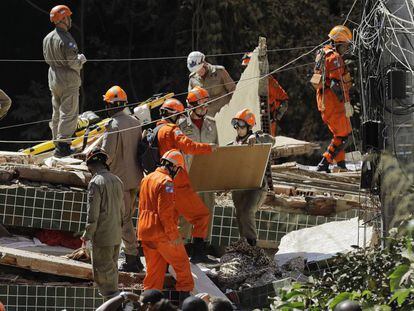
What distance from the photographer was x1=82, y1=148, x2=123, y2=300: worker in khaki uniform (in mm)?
13539

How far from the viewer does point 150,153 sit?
14.9 meters

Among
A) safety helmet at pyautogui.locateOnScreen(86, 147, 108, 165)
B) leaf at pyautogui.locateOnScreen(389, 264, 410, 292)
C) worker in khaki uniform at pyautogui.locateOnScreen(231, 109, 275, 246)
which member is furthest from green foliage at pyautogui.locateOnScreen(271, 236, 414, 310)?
worker in khaki uniform at pyautogui.locateOnScreen(231, 109, 275, 246)

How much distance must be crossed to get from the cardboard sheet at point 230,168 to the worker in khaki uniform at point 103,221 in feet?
6.55

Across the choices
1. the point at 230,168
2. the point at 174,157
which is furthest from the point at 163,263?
the point at 230,168

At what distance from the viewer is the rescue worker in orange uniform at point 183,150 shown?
14.8 metres

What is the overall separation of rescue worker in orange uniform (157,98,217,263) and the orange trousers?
768 millimetres

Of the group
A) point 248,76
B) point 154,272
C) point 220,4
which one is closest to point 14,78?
point 220,4

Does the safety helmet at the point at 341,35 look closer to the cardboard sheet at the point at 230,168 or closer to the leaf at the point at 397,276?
the cardboard sheet at the point at 230,168

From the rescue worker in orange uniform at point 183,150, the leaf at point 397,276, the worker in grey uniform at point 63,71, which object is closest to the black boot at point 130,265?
the rescue worker in orange uniform at point 183,150

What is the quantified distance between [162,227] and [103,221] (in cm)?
71

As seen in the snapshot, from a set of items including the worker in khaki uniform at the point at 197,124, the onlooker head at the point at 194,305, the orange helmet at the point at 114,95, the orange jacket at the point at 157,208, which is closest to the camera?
the onlooker head at the point at 194,305

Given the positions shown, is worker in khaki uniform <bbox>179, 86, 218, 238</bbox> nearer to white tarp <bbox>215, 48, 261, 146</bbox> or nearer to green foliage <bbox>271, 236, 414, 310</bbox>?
white tarp <bbox>215, 48, 261, 146</bbox>

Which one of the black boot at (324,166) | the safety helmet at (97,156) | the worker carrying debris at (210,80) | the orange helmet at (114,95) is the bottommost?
the black boot at (324,166)

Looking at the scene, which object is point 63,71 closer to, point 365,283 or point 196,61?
point 196,61
